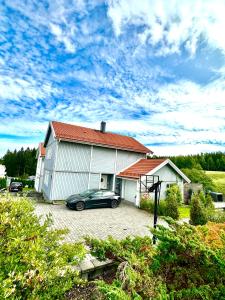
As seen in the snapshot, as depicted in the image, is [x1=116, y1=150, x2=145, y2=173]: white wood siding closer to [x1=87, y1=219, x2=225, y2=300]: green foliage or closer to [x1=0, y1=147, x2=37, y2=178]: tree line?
[x1=87, y1=219, x2=225, y2=300]: green foliage

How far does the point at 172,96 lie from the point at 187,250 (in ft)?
43.2

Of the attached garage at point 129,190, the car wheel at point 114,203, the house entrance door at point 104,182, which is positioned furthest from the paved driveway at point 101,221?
the house entrance door at point 104,182

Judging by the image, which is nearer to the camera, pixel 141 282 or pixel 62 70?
pixel 141 282

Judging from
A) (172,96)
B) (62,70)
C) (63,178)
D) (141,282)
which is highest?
(62,70)

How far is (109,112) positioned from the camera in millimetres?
22125

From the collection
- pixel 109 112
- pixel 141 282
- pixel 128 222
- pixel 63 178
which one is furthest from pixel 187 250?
pixel 109 112

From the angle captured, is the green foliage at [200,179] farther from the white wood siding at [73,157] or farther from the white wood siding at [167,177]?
the white wood siding at [73,157]

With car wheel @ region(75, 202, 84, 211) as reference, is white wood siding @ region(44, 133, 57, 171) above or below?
above

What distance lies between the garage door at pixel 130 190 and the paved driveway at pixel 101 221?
146cm

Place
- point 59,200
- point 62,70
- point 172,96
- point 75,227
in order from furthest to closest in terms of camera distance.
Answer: point 59,200, point 172,96, point 62,70, point 75,227

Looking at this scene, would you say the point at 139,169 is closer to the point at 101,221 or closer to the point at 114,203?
the point at 114,203

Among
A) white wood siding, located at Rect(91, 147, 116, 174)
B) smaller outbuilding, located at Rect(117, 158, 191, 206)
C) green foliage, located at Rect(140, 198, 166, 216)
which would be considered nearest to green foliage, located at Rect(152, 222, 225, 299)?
green foliage, located at Rect(140, 198, 166, 216)

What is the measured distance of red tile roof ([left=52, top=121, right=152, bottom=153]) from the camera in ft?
56.3

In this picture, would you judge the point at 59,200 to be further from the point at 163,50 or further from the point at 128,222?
the point at 163,50
